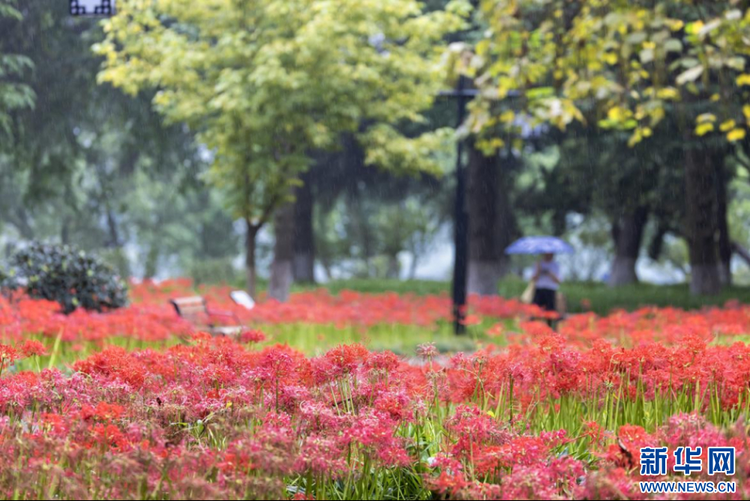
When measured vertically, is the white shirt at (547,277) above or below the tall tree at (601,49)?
below

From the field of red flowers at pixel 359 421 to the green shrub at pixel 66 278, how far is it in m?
7.83

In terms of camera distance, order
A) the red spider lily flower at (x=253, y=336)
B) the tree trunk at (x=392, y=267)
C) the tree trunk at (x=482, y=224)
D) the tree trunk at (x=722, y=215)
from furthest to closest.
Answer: the tree trunk at (x=392, y=267) → the tree trunk at (x=722, y=215) → the tree trunk at (x=482, y=224) → the red spider lily flower at (x=253, y=336)

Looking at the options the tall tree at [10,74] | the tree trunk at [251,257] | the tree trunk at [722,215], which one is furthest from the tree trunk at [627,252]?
the tall tree at [10,74]

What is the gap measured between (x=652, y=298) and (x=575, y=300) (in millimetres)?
1754

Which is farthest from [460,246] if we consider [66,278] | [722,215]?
[722,215]

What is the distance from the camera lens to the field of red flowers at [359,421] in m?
3.37

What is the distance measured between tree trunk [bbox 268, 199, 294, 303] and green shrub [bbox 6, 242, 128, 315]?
204 inches

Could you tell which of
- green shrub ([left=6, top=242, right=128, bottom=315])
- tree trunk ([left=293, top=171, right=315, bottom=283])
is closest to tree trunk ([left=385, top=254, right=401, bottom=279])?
tree trunk ([left=293, top=171, right=315, bottom=283])

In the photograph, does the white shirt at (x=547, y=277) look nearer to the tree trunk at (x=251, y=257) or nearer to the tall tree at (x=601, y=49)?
the tall tree at (x=601, y=49)

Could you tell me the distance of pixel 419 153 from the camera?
61.1ft

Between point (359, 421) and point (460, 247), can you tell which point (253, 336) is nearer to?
point (359, 421)

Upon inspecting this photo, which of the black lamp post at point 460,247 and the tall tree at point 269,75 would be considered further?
the tall tree at point 269,75

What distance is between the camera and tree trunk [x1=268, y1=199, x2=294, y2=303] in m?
18.3

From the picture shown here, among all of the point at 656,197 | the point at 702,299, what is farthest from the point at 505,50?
the point at 656,197
